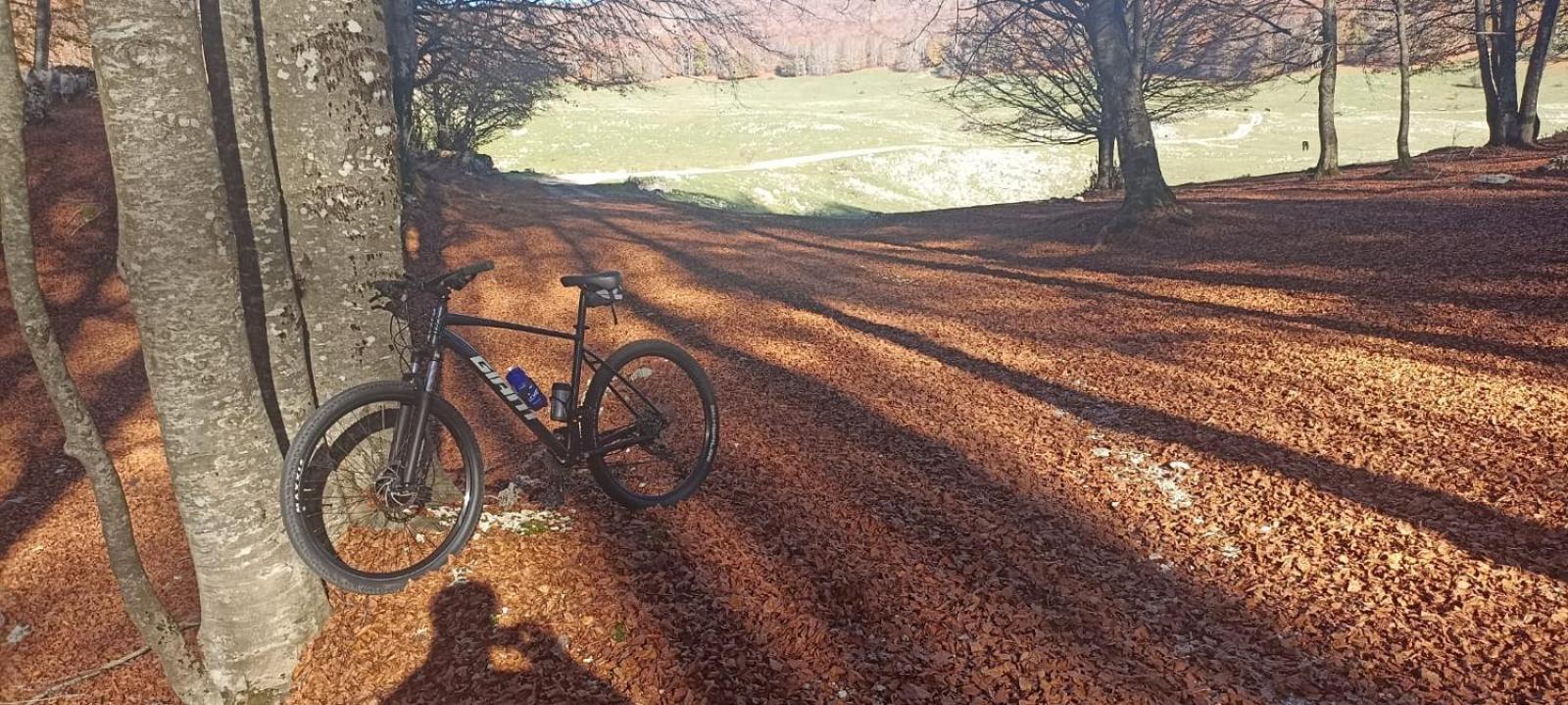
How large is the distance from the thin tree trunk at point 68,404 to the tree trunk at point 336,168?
0.80 meters

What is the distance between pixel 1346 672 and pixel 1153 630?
656 mm

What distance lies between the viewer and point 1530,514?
368 cm

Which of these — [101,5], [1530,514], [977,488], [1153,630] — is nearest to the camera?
[101,5]

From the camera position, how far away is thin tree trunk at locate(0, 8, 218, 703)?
2.78 metres

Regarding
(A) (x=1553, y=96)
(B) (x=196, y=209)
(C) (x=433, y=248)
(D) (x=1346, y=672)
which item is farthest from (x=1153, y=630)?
(A) (x=1553, y=96)

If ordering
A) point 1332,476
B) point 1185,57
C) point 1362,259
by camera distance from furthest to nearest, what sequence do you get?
1. point 1185,57
2. point 1362,259
3. point 1332,476

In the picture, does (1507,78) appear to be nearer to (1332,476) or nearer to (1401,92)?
(1401,92)

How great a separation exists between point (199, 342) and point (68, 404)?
604 millimetres

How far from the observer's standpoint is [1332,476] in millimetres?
4320

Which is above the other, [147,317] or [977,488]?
[147,317]

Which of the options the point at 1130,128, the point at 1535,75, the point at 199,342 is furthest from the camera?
the point at 1535,75

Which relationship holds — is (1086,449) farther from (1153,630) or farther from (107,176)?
(107,176)

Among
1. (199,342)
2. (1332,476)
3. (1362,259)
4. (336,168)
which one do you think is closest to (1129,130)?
(1362,259)

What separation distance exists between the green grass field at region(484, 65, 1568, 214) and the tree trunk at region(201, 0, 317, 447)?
1080 inches
